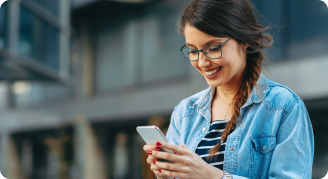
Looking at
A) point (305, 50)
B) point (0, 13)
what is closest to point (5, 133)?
point (0, 13)

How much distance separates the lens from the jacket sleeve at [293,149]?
1.29 meters

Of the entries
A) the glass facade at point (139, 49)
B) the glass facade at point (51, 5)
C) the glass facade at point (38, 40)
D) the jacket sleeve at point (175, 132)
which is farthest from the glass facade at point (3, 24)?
the jacket sleeve at point (175, 132)

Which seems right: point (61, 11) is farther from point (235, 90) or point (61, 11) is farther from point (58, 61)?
point (235, 90)

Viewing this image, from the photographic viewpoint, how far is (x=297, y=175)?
1291 mm

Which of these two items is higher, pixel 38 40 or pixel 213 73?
pixel 38 40

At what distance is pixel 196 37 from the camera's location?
1473 millimetres

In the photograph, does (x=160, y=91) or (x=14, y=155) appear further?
(x=14, y=155)

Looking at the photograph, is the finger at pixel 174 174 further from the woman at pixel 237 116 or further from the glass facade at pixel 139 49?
the glass facade at pixel 139 49

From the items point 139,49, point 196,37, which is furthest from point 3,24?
point 196,37

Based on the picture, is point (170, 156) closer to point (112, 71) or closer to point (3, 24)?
point (3, 24)

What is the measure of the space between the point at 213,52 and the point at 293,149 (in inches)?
20.6

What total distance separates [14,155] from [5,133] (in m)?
0.97

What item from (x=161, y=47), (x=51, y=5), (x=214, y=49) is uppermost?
(x=51, y=5)

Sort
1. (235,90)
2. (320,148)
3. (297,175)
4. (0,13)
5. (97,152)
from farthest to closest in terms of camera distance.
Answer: (97,152)
(0,13)
(320,148)
(235,90)
(297,175)
